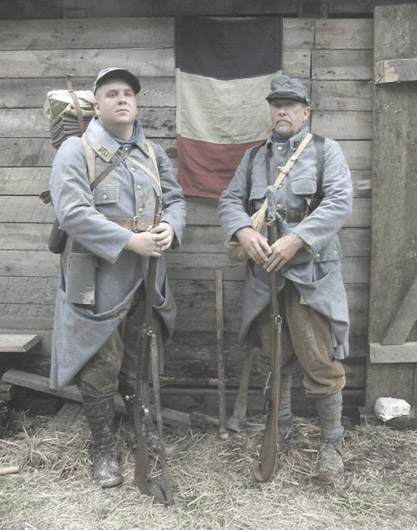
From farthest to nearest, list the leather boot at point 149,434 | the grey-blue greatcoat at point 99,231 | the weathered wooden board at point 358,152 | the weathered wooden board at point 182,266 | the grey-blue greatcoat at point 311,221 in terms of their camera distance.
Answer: the weathered wooden board at point 182,266, the weathered wooden board at point 358,152, the leather boot at point 149,434, the grey-blue greatcoat at point 311,221, the grey-blue greatcoat at point 99,231

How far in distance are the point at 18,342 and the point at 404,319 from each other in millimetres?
2577

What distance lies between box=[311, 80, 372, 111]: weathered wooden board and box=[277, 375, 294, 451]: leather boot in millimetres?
1798

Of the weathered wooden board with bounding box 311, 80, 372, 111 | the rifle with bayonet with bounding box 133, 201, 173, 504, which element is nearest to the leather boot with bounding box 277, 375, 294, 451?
the rifle with bayonet with bounding box 133, 201, 173, 504

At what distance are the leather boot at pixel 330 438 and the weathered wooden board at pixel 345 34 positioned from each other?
2.21m

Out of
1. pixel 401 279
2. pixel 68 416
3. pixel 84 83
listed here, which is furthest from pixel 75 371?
pixel 401 279

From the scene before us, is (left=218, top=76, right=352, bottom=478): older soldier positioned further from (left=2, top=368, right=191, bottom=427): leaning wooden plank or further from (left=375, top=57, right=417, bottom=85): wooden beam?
(left=2, top=368, right=191, bottom=427): leaning wooden plank

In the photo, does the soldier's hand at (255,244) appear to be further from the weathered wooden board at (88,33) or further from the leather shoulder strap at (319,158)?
the weathered wooden board at (88,33)

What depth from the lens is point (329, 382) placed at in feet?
10.8

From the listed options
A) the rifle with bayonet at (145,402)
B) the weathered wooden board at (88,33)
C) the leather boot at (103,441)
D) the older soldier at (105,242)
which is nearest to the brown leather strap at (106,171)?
the older soldier at (105,242)

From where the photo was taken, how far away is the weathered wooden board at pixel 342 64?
3.70m

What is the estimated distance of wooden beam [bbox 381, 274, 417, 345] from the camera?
12.4 ft

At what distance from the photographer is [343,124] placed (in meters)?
3.76

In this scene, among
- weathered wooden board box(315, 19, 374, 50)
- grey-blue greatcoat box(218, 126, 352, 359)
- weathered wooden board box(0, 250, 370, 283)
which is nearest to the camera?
grey-blue greatcoat box(218, 126, 352, 359)

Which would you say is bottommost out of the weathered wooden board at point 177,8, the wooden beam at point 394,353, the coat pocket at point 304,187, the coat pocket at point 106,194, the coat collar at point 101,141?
the wooden beam at point 394,353
